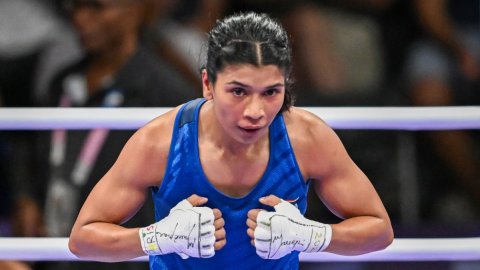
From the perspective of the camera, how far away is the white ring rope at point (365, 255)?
159 centimetres

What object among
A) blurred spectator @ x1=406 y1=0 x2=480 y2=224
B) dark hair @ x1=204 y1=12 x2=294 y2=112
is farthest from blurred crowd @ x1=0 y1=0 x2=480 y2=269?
dark hair @ x1=204 y1=12 x2=294 y2=112

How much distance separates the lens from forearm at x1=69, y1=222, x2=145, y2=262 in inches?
51.9

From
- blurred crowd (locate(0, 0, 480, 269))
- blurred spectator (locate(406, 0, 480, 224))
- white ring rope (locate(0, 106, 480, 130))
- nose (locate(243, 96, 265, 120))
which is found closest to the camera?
nose (locate(243, 96, 265, 120))

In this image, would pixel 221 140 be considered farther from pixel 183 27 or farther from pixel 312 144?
pixel 183 27

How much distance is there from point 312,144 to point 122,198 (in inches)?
13.6

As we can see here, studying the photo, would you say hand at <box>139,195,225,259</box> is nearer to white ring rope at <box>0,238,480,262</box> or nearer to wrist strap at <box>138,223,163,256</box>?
wrist strap at <box>138,223,163,256</box>

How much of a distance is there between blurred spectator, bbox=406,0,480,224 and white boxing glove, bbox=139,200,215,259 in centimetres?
127

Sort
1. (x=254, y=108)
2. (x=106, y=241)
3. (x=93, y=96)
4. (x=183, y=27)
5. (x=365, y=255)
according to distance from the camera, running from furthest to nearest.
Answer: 1. (x=183, y=27)
2. (x=93, y=96)
3. (x=365, y=255)
4. (x=106, y=241)
5. (x=254, y=108)

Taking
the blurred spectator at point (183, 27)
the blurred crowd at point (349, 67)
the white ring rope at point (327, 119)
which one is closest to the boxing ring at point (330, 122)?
the white ring rope at point (327, 119)

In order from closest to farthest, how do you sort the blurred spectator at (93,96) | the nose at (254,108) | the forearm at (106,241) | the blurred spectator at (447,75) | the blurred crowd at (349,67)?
the nose at (254,108), the forearm at (106,241), the blurred spectator at (93,96), the blurred crowd at (349,67), the blurred spectator at (447,75)

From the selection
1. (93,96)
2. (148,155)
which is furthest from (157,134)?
(93,96)

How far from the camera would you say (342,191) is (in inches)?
54.1

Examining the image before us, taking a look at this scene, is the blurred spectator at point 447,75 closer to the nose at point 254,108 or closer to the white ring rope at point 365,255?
the white ring rope at point 365,255

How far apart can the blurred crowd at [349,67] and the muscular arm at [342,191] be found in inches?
33.6
